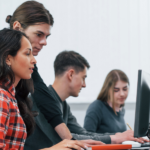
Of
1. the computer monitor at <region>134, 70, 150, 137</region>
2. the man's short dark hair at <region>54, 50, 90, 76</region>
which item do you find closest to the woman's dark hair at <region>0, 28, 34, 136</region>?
the computer monitor at <region>134, 70, 150, 137</region>

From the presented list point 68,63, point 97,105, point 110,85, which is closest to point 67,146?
point 68,63

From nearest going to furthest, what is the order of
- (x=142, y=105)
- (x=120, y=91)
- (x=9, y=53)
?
1. (x=9, y=53)
2. (x=142, y=105)
3. (x=120, y=91)

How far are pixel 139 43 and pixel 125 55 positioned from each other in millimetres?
243

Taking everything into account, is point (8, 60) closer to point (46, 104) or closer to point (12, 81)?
point (12, 81)

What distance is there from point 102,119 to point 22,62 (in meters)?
1.17

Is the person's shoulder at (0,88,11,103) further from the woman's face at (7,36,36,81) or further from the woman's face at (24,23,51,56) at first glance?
the woman's face at (24,23,51,56)

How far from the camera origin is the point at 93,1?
9.32 ft

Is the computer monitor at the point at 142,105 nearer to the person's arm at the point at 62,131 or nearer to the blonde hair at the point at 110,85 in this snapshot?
the person's arm at the point at 62,131

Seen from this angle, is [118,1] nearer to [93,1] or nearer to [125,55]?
[93,1]

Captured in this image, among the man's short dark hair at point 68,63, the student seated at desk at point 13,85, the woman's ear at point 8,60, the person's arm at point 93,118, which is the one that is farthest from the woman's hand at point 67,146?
the person's arm at point 93,118

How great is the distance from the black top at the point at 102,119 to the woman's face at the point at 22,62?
992 mm

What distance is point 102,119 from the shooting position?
6.02 feet

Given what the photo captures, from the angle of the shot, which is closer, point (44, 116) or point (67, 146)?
point (67, 146)

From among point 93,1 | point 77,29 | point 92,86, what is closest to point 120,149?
point 92,86
